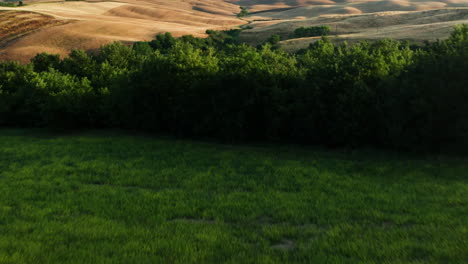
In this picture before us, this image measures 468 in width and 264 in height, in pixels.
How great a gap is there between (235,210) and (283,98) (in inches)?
865

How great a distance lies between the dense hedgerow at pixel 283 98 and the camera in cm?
2709

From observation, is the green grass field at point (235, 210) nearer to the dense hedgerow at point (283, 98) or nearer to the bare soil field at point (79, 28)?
the dense hedgerow at point (283, 98)

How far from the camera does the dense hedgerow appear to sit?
2709cm

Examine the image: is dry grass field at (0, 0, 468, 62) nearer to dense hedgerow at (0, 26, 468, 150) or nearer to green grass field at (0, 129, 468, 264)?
dense hedgerow at (0, 26, 468, 150)

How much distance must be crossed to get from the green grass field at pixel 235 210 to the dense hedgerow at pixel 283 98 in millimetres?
3747

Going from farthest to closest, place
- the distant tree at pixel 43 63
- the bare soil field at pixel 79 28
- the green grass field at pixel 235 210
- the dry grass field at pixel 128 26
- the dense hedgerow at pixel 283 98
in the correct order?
1. the bare soil field at pixel 79 28
2. the dry grass field at pixel 128 26
3. the distant tree at pixel 43 63
4. the dense hedgerow at pixel 283 98
5. the green grass field at pixel 235 210

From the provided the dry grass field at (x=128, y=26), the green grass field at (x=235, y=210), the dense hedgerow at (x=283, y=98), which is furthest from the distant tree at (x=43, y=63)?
the green grass field at (x=235, y=210)

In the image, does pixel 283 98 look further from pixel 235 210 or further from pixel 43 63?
pixel 43 63

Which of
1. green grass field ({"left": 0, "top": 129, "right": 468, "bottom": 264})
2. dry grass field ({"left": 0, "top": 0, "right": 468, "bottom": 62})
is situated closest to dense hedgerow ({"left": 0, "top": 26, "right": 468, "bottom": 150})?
green grass field ({"left": 0, "top": 129, "right": 468, "bottom": 264})

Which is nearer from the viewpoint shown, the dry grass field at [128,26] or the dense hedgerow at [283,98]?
the dense hedgerow at [283,98]

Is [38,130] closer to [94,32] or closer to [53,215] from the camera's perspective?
[53,215]

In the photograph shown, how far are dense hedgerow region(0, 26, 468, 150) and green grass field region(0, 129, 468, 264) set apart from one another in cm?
375

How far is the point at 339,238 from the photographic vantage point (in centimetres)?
1066

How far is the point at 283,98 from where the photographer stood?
3453cm
